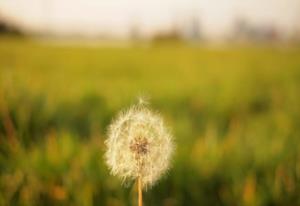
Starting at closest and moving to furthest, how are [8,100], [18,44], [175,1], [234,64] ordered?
1. [8,100]
2. [175,1]
3. [18,44]
4. [234,64]

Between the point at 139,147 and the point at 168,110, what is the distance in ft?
4.79

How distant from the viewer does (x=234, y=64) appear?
9.48 ft

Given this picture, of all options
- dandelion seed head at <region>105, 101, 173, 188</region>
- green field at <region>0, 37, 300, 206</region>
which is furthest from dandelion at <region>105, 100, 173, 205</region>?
green field at <region>0, 37, 300, 206</region>

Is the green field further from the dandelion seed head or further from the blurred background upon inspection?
the dandelion seed head

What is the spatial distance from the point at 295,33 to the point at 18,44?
3.37 ft

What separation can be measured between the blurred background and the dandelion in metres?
0.55

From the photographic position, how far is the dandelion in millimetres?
288

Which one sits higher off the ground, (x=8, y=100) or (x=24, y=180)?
(x=8, y=100)

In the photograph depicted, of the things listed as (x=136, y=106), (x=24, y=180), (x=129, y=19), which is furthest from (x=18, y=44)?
(x=136, y=106)

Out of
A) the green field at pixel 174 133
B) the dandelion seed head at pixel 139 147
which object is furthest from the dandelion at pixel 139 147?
the green field at pixel 174 133

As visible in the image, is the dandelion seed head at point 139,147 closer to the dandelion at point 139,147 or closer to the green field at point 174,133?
the dandelion at point 139,147

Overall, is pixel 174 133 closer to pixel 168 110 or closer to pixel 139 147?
pixel 168 110

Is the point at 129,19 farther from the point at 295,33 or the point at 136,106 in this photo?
the point at 136,106

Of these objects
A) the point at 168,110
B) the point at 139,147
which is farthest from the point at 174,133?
the point at 139,147
